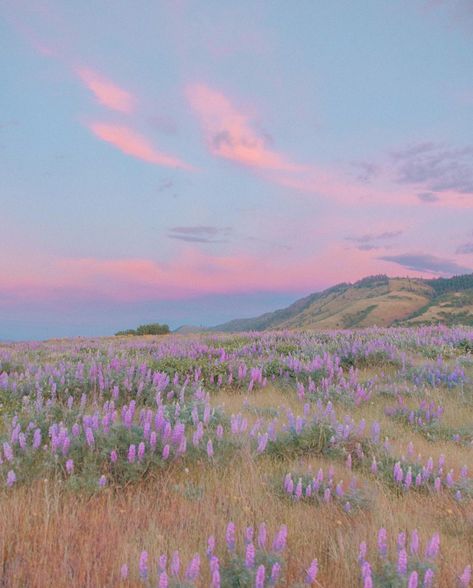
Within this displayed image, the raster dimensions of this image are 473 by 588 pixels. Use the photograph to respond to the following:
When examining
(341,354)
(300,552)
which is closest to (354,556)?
(300,552)

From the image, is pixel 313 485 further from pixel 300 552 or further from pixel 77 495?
pixel 77 495

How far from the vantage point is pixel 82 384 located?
28.4ft

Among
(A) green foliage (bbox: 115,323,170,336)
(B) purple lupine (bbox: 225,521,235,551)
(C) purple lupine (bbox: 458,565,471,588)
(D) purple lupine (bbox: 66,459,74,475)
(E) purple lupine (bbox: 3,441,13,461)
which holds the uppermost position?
(A) green foliage (bbox: 115,323,170,336)

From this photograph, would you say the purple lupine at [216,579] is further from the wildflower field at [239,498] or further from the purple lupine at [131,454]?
the purple lupine at [131,454]

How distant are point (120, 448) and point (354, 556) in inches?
103

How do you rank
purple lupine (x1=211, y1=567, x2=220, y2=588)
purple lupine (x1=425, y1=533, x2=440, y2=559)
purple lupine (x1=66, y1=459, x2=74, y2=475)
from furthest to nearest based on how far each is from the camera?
purple lupine (x1=66, y1=459, x2=74, y2=475) < purple lupine (x1=425, y1=533, x2=440, y2=559) < purple lupine (x1=211, y1=567, x2=220, y2=588)

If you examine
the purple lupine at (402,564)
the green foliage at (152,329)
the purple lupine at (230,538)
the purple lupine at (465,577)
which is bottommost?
the purple lupine at (465,577)

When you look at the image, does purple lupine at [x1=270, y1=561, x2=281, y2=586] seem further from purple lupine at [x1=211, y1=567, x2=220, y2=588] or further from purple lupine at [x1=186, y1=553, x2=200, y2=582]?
purple lupine at [x1=186, y1=553, x2=200, y2=582]

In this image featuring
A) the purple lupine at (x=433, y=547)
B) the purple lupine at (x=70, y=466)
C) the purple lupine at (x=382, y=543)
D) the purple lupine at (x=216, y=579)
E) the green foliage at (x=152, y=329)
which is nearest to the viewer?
the purple lupine at (x=216, y=579)

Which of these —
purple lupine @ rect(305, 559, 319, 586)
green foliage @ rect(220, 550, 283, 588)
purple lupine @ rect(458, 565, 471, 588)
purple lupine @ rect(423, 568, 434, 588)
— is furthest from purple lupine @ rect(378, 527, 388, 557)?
green foliage @ rect(220, 550, 283, 588)

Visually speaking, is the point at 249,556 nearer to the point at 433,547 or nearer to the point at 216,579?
the point at 216,579

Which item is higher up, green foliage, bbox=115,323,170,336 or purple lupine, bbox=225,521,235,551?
green foliage, bbox=115,323,170,336

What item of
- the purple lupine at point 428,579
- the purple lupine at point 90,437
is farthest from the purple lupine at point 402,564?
the purple lupine at point 90,437

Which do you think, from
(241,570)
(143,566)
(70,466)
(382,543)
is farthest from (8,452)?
(382,543)
